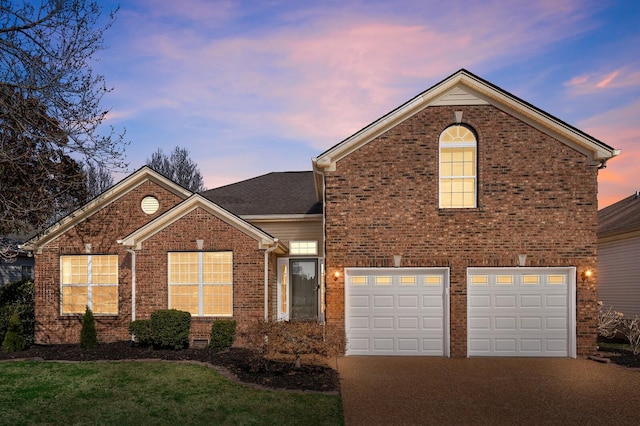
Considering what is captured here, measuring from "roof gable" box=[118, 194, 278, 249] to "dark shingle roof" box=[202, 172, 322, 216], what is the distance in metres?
3.12

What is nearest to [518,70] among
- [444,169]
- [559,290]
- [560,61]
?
[560,61]

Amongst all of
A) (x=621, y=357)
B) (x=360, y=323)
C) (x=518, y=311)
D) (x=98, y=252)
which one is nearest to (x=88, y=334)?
(x=98, y=252)

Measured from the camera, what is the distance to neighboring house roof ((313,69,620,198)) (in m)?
12.6

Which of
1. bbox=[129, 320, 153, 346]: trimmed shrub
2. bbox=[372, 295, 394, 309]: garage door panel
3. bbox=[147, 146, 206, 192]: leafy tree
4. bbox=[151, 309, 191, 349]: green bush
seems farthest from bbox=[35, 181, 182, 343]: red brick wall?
bbox=[147, 146, 206, 192]: leafy tree

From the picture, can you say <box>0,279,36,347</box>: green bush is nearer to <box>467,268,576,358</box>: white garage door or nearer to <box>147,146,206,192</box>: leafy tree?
<box>467,268,576,358</box>: white garage door

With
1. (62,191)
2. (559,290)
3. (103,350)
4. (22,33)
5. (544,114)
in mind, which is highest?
(22,33)

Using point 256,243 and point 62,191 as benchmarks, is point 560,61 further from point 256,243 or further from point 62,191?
point 62,191

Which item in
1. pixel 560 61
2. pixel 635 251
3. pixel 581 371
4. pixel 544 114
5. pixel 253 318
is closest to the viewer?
pixel 581 371

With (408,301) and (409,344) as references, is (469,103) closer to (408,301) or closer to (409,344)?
(408,301)

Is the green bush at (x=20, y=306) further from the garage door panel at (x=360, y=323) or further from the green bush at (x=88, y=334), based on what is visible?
the garage door panel at (x=360, y=323)

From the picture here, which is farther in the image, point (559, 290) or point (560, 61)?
point (560, 61)

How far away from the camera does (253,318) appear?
1370cm

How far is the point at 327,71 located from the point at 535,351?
10.3 metres

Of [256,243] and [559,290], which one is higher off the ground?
[256,243]
